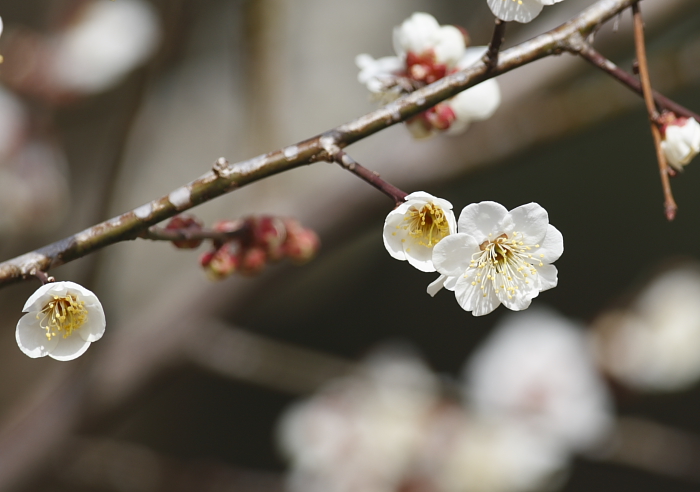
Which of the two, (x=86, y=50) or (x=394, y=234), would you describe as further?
(x=86, y=50)

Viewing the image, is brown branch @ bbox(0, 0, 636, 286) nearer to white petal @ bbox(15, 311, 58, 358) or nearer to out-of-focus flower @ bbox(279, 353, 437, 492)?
white petal @ bbox(15, 311, 58, 358)

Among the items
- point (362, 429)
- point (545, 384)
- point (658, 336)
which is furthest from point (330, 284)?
point (658, 336)

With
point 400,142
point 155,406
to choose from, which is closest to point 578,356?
point 400,142

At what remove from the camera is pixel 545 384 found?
221cm

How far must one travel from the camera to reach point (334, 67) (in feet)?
9.82

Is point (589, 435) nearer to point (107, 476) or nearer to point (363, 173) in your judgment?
point (107, 476)

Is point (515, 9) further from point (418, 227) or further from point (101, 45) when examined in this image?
point (101, 45)

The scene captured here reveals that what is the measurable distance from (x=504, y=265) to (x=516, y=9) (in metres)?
0.29

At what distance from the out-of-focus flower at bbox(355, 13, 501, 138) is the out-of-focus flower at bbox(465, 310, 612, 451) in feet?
4.65

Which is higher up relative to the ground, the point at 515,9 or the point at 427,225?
the point at 515,9

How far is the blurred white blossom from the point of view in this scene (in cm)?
189

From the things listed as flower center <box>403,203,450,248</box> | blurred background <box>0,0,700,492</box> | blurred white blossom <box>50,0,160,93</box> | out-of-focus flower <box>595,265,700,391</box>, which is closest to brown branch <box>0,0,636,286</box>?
flower center <box>403,203,450,248</box>

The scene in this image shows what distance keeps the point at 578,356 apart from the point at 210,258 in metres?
1.70

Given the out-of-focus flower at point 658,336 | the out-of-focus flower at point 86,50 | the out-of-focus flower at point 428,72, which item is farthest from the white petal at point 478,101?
the out-of-focus flower at point 658,336
